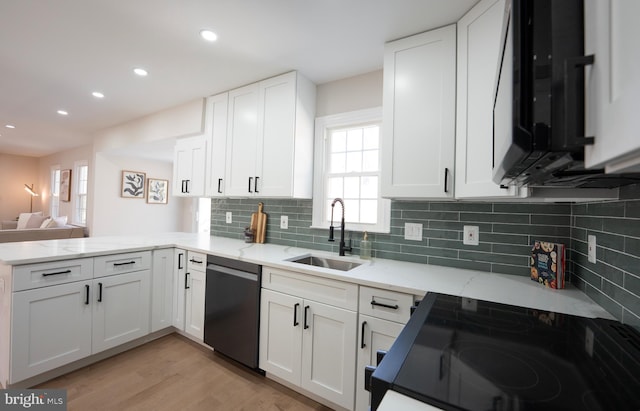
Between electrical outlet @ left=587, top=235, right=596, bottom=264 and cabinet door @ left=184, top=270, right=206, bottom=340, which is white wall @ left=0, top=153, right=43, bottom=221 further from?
electrical outlet @ left=587, top=235, right=596, bottom=264

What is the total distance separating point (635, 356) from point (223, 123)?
3040 mm

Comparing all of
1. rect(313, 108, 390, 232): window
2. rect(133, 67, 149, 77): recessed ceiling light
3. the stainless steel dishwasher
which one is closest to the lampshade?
rect(133, 67, 149, 77): recessed ceiling light

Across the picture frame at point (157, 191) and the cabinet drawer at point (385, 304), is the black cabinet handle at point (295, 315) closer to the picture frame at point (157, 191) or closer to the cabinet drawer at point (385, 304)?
the cabinet drawer at point (385, 304)

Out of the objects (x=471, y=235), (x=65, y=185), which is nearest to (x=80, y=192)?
(x=65, y=185)

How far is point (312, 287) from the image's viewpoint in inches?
69.1

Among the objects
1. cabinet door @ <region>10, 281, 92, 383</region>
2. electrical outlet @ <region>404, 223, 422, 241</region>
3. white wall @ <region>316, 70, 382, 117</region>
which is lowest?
cabinet door @ <region>10, 281, 92, 383</region>

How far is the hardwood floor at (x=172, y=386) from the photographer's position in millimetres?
1775

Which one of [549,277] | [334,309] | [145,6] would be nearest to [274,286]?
[334,309]

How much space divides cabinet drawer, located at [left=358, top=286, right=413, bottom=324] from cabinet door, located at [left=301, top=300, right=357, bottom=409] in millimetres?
108

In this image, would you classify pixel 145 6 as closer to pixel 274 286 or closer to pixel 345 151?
pixel 345 151

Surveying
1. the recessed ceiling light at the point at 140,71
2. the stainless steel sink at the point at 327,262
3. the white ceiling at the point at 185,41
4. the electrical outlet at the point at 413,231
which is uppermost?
the recessed ceiling light at the point at 140,71

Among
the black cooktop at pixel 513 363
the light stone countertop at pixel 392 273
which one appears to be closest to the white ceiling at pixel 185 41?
the light stone countertop at pixel 392 273

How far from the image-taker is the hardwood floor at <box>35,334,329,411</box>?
1775mm

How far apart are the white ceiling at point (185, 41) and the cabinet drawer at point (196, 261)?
64.7 inches
